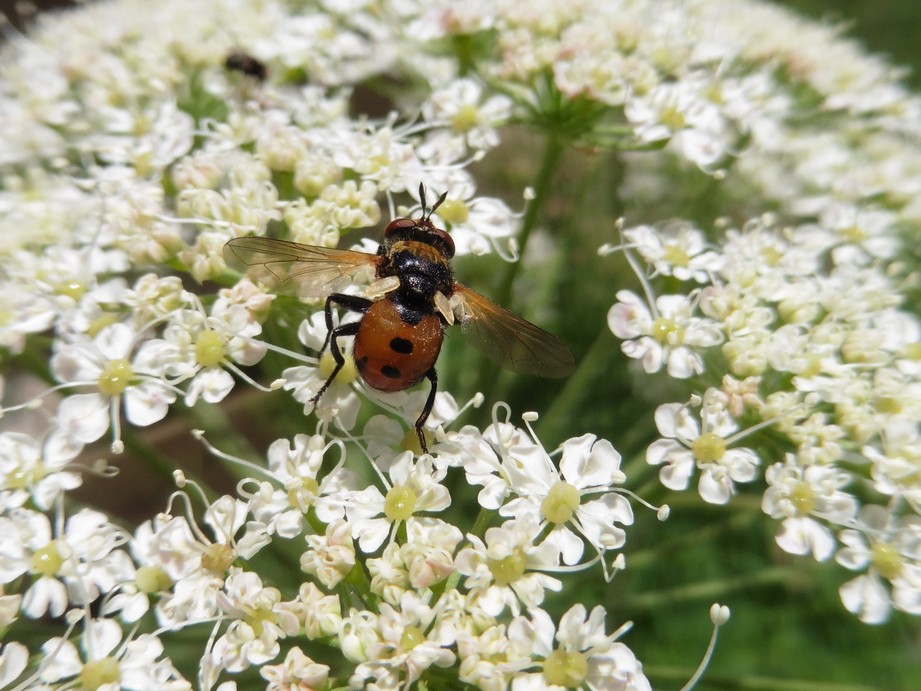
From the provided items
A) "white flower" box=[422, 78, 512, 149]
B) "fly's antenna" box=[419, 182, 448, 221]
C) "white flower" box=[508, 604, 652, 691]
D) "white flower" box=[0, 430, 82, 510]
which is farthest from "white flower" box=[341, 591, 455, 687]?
"white flower" box=[422, 78, 512, 149]

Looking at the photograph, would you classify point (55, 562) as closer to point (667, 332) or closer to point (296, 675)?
point (296, 675)

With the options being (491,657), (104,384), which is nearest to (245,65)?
(104,384)

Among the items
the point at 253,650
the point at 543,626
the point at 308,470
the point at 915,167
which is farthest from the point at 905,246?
the point at 253,650

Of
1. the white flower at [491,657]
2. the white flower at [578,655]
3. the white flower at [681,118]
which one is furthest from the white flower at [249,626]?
the white flower at [681,118]

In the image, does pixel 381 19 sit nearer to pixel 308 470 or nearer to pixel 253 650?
pixel 308 470

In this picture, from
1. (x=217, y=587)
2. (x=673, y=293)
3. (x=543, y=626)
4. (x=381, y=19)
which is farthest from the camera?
(x=381, y=19)

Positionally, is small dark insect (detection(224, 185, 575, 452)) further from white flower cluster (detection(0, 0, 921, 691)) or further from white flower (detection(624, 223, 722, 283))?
white flower (detection(624, 223, 722, 283))
